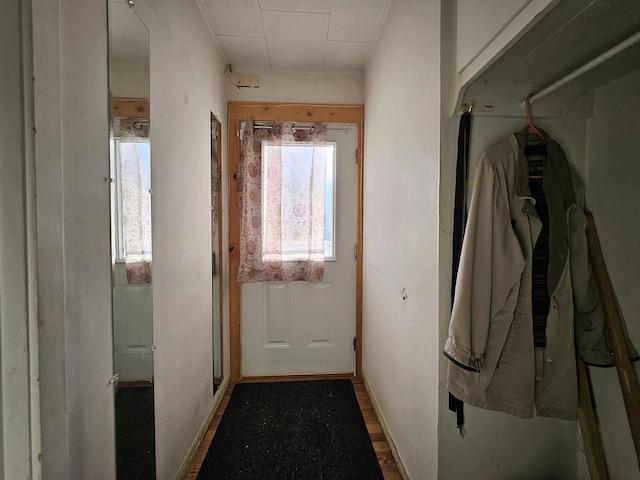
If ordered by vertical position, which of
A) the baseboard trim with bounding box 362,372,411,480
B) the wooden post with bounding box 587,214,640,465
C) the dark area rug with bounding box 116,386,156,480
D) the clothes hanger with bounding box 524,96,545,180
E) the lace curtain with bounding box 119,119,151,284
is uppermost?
the clothes hanger with bounding box 524,96,545,180

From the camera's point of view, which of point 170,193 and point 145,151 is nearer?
point 145,151

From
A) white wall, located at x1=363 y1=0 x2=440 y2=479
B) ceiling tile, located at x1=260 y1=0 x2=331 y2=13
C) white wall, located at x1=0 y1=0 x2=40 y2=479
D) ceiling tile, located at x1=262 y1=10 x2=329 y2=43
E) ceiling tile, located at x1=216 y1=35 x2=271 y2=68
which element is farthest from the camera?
ceiling tile, located at x1=216 y1=35 x2=271 y2=68

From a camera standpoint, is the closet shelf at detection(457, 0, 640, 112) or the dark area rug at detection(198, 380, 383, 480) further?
the dark area rug at detection(198, 380, 383, 480)

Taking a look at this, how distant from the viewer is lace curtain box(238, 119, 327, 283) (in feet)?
7.64

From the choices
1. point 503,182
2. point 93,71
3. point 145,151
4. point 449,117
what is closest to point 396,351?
point 503,182

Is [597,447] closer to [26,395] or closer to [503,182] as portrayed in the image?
[503,182]

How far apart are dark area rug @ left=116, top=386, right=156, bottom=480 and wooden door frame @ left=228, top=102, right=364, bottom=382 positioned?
124 centimetres

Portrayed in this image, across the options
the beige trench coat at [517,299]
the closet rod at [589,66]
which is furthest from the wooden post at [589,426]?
the closet rod at [589,66]

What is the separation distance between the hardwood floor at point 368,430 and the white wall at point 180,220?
110 millimetres

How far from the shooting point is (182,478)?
1438 millimetres

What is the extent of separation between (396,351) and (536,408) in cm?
66

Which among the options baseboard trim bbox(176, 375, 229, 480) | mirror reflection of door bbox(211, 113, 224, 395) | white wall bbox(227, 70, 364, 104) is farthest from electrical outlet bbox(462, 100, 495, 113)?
baseboard trim bbox(176, 375, 229, 480)

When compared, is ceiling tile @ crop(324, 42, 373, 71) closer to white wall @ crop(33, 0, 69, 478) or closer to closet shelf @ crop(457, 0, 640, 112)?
closet shelf @ crop(457, 0, 640, 112)

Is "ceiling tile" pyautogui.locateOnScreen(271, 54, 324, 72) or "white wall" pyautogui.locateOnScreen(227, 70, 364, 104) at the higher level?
"ceiling tile" pyautogui.locateOnScreen(271, 54, 324, 72)
